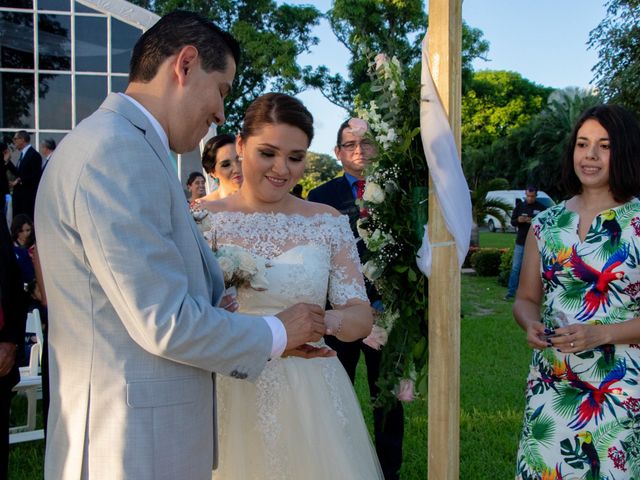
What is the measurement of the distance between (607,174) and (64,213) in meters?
2.34

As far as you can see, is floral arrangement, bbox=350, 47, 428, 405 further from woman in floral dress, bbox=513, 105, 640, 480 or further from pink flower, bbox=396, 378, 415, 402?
woman in floral dress, bbox=513, 105, 640, 480

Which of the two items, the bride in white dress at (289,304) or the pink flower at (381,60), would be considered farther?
the pink flower at (381,60)

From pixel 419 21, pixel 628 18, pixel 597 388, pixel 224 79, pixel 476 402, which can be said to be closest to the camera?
pixel 224 79

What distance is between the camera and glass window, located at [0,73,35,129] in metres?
11.8

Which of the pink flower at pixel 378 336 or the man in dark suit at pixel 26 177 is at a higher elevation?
the man in dark suit at pixel 26 177

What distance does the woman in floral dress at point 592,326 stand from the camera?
2.69 meters

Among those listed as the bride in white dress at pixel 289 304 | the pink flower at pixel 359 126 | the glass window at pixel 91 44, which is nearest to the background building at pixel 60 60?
the glass window at pixel 91 44

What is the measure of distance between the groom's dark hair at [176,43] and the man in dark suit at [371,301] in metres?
1.93

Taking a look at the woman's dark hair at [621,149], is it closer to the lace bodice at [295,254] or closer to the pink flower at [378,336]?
the lace bodice at [295,254]

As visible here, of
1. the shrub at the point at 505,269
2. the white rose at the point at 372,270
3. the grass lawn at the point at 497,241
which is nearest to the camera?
the white rose at the point at 372,270

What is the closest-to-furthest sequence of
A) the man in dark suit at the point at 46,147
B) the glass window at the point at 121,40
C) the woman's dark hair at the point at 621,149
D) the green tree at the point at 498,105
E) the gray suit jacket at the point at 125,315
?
the gray suit jacket at the point at 125,315 < the woman's dark hair at the point at 621,149 < the man in dark suit at the point at 46,147 < the glass window at the point at 121,40 < the green tree at the point at 498,105

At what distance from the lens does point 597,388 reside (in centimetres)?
274

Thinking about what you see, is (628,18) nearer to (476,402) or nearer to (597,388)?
(476,402)

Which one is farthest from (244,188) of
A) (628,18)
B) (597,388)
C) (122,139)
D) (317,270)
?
(628,18)
